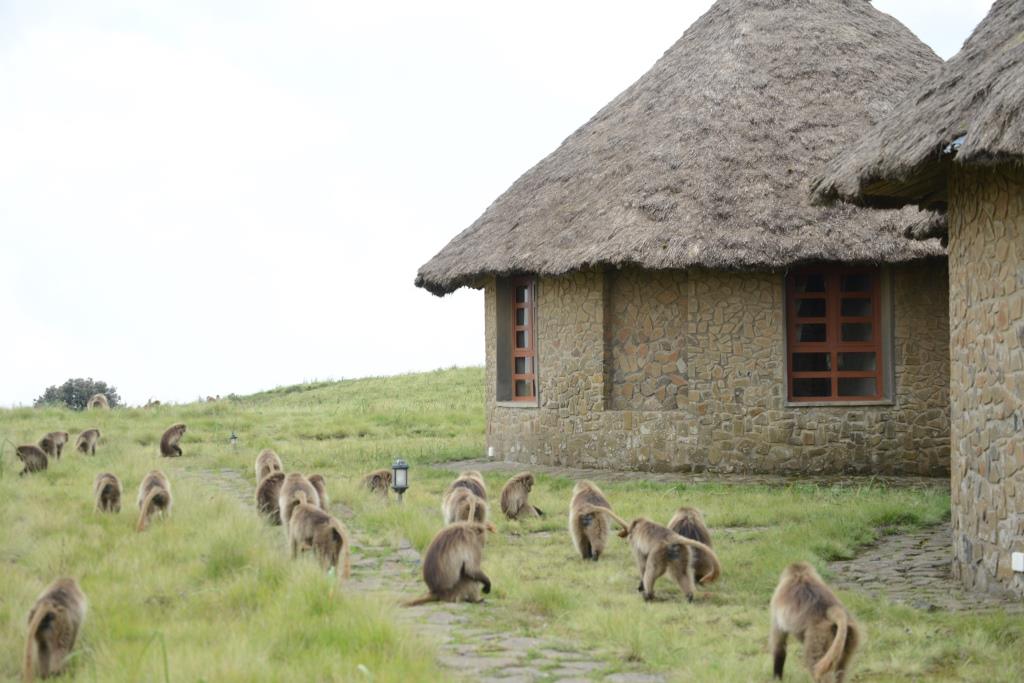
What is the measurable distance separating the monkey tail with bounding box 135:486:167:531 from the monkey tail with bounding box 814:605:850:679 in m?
6.20

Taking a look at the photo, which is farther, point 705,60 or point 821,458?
point 705,60

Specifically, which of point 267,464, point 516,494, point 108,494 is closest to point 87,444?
point 267,464

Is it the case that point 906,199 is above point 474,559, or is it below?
above

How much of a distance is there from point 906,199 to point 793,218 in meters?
4.41

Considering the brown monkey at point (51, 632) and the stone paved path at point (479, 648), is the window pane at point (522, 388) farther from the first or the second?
the brown monkey at point (51, 632)

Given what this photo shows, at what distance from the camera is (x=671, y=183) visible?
15.4 meters

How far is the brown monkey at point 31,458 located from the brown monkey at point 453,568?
335 inches

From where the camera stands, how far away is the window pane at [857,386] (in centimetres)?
1511

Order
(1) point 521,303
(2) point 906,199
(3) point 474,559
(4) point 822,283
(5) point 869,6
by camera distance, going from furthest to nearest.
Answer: (5) point 869,6
(1) point 521,303
(4) point 822,283
(2) point 906,199
(3) point 474,559

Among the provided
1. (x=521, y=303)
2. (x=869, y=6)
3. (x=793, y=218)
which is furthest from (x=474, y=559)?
(x=869, y=6)

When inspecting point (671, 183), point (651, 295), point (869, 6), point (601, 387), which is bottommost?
point (601, 387)

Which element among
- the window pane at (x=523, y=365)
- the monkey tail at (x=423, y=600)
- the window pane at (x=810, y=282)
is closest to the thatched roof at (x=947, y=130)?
the monkey tail at (x=423, y=600)

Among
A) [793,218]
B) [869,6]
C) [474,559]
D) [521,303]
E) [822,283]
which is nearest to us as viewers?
[474,559]

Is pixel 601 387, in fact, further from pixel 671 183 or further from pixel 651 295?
pixel 671 183
